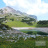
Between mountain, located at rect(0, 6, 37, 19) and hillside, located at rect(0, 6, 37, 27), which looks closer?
hillside, located at rect(0, 6, 37, 27)

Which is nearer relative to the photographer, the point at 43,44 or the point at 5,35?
the point at 43,44

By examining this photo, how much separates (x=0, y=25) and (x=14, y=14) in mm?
931

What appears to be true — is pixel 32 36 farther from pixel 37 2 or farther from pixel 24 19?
pixel 37 2

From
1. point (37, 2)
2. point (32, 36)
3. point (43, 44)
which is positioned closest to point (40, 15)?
point (37, 2)

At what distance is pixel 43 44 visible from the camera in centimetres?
455

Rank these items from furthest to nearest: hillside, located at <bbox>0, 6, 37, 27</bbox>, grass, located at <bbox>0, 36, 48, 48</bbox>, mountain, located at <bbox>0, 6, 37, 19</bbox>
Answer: mountain, located at <bbox>0, 6, 37, 19</bbox> → hillside, located at <bbox>0, 6, 37, 27</bbox> → grass, located at <bbox>0, 36, 48, 48</bbox>

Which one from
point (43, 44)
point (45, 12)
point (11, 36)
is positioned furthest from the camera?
point (45, 12)

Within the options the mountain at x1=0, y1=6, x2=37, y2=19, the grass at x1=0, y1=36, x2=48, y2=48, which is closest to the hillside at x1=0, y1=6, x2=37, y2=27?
the mountain at x1=0, y1=6, x2=37, y2=19

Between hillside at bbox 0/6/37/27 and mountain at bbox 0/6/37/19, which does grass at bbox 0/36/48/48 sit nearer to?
hillside at bbox 0/6/37/27

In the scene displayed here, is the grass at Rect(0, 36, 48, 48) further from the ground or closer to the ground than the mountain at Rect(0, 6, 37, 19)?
closer to the ground

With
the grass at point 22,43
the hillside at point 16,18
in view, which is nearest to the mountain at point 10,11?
the hillside at point 16,18

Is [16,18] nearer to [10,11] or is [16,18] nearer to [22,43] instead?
[10,11]

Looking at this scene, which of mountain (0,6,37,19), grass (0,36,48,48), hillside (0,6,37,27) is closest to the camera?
grass (0,36,48,48)

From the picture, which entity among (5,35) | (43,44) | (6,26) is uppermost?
(6,26)
